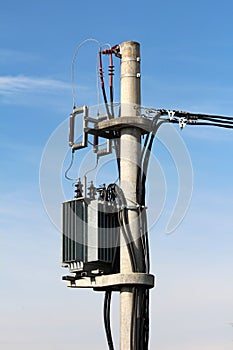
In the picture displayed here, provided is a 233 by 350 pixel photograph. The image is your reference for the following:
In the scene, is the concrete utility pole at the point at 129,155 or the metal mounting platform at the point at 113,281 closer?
the metal mounting platform at the point at 113,281

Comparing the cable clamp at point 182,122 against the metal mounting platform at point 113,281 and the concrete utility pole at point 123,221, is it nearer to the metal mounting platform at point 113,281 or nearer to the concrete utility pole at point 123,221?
the concrete utility pole at point 123,221

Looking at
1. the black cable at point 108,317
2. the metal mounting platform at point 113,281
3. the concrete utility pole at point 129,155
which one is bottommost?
the black cable at point 108,317

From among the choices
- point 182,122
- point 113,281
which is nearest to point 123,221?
point 113,281

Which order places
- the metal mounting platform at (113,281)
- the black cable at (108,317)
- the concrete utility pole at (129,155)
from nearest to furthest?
the metal mounting platform at (113,281), the concrete utility pole at (129,155), the black cable at (108,317)

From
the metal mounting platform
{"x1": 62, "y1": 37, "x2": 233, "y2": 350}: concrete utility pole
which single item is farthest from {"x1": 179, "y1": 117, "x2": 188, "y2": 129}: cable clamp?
the metal mounting platform

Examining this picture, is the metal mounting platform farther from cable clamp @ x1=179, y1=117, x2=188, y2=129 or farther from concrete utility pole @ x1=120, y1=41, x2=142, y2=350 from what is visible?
cable clamp @ x1=179, y1=117, x2=188, y2=129

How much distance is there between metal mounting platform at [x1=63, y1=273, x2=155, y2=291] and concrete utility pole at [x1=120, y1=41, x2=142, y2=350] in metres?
0.33

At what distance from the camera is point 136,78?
26703 mm

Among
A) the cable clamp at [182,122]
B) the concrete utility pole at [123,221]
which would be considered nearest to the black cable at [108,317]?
the concrete utility pole at [123,221]

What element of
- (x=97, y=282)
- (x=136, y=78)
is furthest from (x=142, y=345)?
(x=136, y=78)

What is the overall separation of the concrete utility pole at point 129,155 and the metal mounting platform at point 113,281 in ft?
1.07

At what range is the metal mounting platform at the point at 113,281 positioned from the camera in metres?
25.1

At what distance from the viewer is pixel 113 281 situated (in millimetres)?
25234

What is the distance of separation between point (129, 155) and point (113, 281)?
13.1 feet
